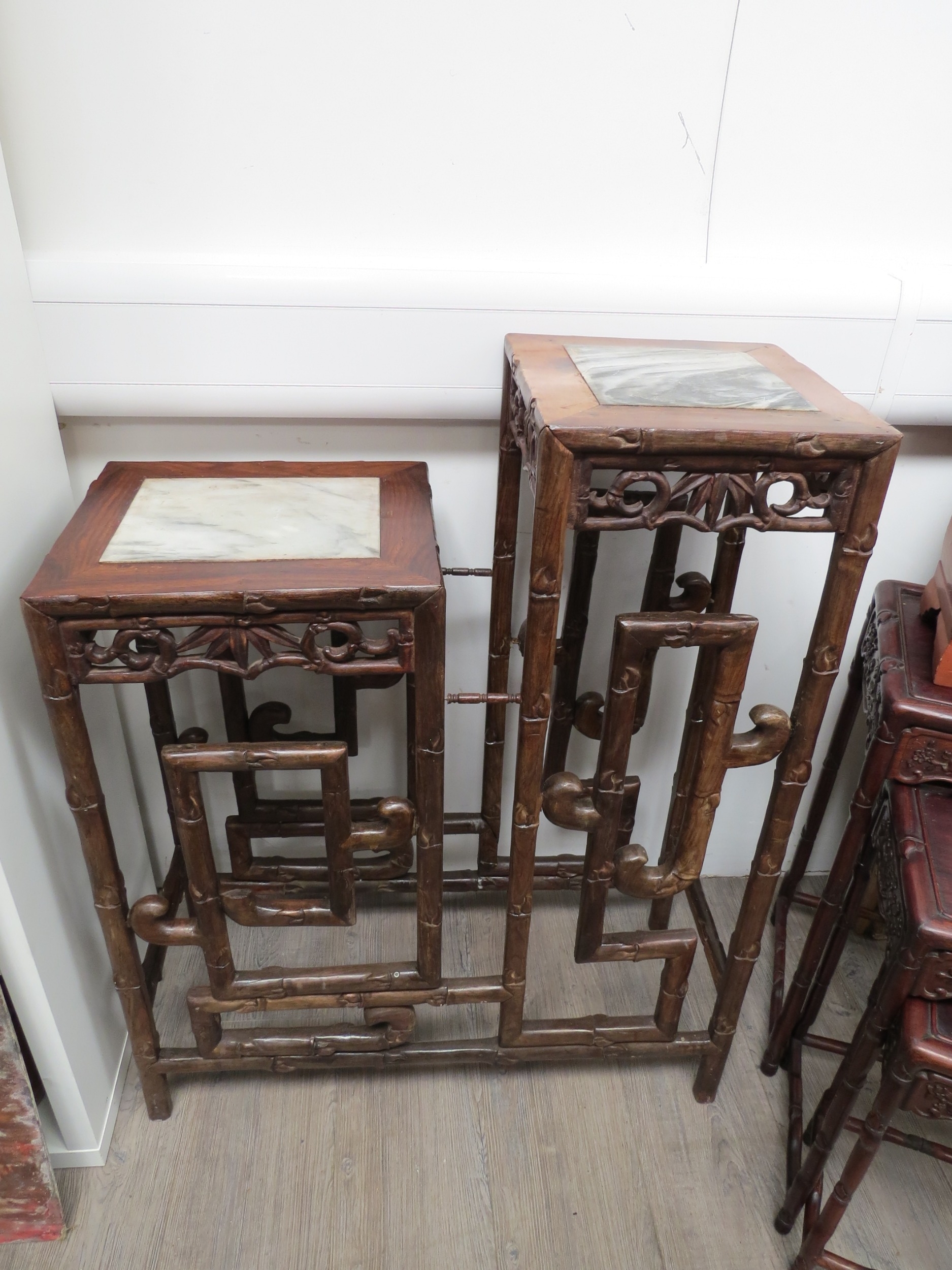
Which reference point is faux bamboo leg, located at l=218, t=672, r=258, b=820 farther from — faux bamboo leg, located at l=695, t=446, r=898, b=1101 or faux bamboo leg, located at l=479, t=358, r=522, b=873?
faux bamboo leg, located at l=695, t=446, r=898, b=1101

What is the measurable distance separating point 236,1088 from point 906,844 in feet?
3.15

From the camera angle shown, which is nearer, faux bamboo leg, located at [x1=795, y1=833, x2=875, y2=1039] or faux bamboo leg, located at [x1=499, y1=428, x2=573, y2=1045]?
faux bamboo leg, located at [x1=499, y1=428, x2=573, y2=1045]

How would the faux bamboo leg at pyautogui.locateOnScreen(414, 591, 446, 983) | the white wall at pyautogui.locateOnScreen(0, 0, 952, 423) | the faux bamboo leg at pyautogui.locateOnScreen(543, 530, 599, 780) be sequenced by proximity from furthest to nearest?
the faux bamboo leg at pyautogui.locateOnScreen(543, 530, 599, 780) → the white wall at pyautogui.locateOnScreen(0, 0, 952, 423) → the faux bamboo leg at pyautogui.locateOnScreen(414, 591, 446, 983)

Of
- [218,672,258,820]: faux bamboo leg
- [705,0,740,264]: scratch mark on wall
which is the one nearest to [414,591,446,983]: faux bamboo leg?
[218,672,258,820]: faux bamboo leg

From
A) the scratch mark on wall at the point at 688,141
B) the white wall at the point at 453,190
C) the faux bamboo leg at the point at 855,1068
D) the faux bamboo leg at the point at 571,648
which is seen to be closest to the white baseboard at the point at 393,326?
the white wall at the point at 453,190

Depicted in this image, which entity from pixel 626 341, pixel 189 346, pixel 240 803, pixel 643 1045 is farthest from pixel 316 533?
pixel 643 1045

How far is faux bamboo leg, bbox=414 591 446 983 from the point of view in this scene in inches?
34.3

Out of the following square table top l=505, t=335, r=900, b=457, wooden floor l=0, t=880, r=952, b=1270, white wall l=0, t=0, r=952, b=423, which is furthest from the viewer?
wooden floor l=0, t=880, r=952, b=1270

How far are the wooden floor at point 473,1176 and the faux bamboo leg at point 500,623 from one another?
0.28m

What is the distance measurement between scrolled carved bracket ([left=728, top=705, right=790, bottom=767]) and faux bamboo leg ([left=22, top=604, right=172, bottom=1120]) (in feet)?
2.26

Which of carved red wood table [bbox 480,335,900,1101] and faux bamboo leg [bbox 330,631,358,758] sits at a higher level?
carved red wood table [bbox 480,335,900,1101]

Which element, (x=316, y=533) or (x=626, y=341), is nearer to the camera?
(x=316, y=533)

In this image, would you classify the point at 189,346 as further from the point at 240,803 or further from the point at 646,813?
the point at 646,813

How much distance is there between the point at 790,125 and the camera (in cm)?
105
